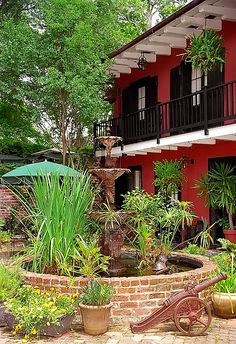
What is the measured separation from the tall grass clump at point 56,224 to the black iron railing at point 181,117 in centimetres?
536

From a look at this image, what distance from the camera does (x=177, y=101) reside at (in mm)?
13203

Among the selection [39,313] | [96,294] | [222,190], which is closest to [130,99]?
[222,190]

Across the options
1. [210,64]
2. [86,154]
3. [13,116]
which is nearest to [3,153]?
[13,116]

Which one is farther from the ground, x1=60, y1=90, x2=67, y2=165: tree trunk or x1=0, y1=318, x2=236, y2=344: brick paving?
x1=60, y1=90, x2=67, y2=165: tree trunk

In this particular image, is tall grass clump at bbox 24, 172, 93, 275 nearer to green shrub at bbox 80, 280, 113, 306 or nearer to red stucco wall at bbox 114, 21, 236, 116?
green shrub at bbox 80, 280, 113, 306

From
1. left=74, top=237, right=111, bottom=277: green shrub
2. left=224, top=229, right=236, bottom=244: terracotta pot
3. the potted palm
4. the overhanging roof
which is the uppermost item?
the overhanging roof

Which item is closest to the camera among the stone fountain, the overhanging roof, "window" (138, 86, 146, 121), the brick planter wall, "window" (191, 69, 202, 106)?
the stone fountain

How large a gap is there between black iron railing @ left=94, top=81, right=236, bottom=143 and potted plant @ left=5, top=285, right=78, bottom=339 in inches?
258

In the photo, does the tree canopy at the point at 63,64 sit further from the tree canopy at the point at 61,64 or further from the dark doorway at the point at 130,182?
the dark doorway at the point at 130,182

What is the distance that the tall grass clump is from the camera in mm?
6188

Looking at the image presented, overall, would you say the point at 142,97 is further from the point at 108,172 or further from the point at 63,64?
the point at 108,172

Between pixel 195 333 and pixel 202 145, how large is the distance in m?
8.57

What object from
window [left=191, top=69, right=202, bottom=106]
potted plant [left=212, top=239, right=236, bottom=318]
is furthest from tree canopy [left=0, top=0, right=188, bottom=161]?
potted plant [left=212, top=239, right=236, bottom=318]

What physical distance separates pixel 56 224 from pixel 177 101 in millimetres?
7912
